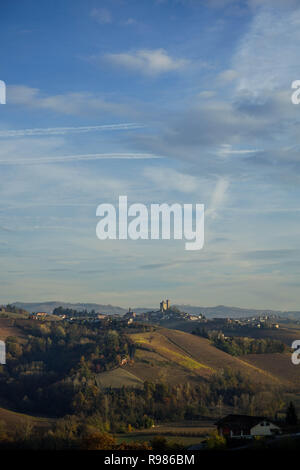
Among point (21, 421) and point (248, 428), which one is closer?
point (248, 428)

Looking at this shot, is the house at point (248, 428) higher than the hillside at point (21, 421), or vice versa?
the house at point (248, 428)

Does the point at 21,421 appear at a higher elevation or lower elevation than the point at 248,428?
lower

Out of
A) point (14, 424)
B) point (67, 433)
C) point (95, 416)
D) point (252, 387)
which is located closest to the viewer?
point (67, 433)

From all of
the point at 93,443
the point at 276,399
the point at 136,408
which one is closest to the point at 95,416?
the point at 136,408

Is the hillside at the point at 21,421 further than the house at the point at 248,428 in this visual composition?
Yes

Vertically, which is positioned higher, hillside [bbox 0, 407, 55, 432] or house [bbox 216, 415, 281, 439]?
house [bbox 216, 415, 281, 439]

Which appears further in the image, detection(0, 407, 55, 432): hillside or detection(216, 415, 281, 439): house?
detection(0, 407, 55, 432): hillside
